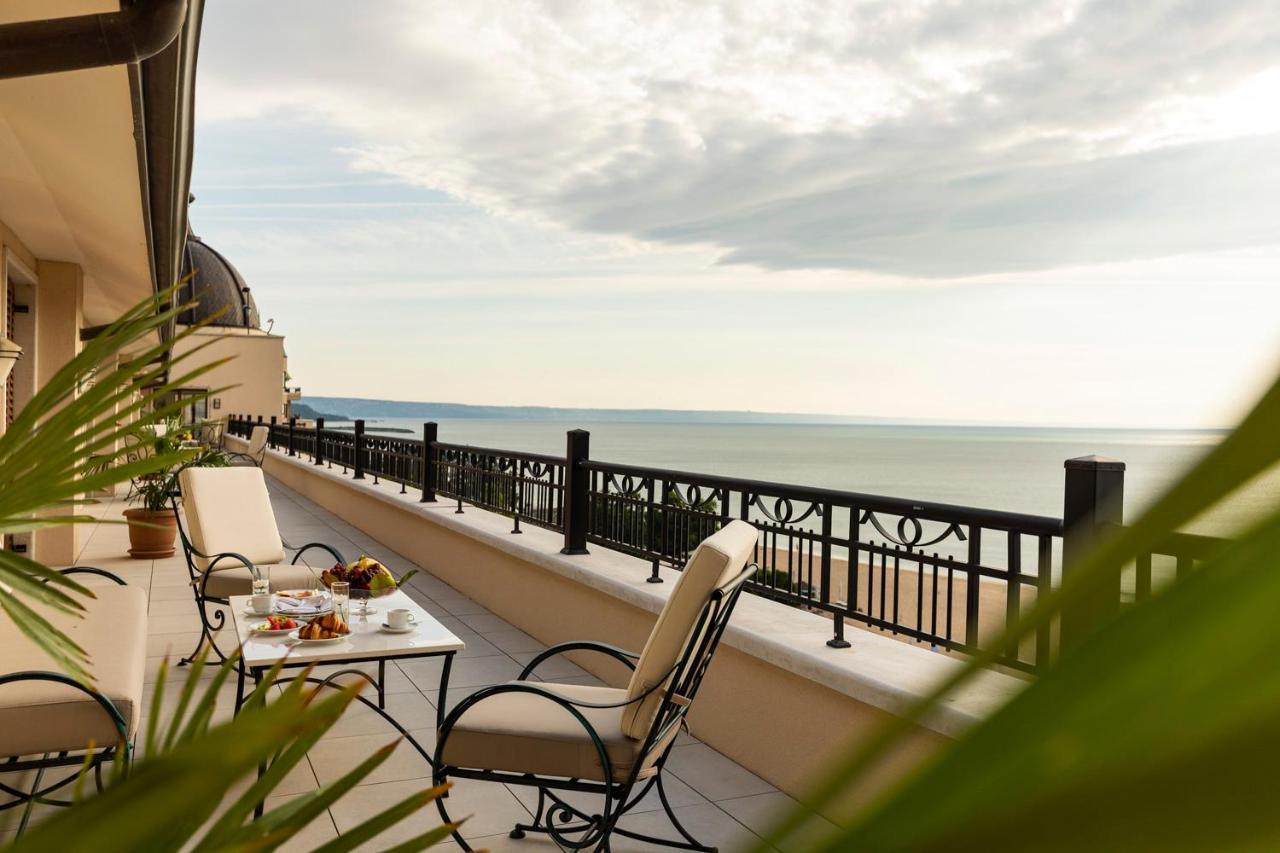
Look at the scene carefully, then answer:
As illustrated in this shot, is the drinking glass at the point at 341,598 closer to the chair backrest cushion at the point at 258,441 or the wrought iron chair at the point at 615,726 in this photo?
the wrought iron chair at the point at 615,726

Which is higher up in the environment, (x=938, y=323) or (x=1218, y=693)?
(x=938, y=323)

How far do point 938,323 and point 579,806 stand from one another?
4839 centimetres

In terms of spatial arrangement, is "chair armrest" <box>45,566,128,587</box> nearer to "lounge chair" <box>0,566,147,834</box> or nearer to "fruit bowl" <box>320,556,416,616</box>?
"lounge chair" <box>0,566,147,834</box>

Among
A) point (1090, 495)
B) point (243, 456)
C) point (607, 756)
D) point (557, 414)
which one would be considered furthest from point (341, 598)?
point (557, 414)

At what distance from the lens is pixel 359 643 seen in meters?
4.37

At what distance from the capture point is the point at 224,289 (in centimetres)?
3928

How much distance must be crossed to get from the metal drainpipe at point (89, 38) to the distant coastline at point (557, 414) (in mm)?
→ 123282

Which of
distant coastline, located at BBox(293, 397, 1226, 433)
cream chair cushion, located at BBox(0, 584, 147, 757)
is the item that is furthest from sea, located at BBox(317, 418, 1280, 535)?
cream chair cushion, located at BBox(0, 584, 147, 757)

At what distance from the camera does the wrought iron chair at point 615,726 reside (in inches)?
132

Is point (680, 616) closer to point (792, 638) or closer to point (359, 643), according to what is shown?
point (792, 638)

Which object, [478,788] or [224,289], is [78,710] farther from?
[224,289]

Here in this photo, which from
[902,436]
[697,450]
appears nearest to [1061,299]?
[697,450]

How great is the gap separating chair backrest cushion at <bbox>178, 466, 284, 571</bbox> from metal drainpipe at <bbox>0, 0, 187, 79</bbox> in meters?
4.43

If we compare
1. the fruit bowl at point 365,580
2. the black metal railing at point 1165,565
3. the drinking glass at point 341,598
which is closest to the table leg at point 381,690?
the fruit bowl at point 365,580
